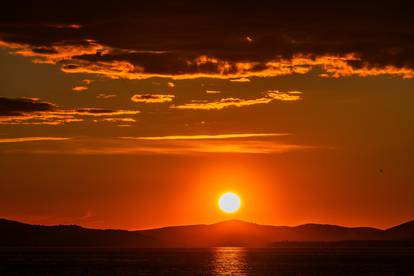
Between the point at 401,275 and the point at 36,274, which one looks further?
the point at 36,274

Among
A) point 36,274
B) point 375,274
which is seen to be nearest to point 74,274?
point 36,274

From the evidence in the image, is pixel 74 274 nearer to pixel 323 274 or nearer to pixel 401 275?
pixel 323 274

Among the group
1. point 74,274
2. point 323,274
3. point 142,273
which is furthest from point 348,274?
point 74,274

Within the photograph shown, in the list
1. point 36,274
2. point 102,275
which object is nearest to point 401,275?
point 102,275

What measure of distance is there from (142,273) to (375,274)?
48529 millimetres

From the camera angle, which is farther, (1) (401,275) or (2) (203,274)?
(2) (203,274)

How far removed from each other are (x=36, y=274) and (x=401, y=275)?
246 feet

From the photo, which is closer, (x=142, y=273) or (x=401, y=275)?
(x=401, y=275)

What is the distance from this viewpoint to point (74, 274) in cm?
16375

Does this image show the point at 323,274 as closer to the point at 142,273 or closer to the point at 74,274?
the point at 142,273

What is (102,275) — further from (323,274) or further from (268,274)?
(323,274)

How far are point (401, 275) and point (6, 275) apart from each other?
261 ft

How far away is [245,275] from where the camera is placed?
163 metres

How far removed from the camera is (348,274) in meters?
160
